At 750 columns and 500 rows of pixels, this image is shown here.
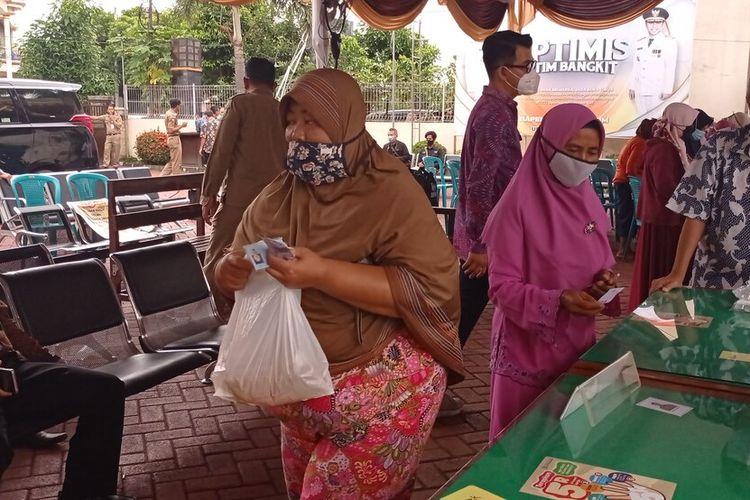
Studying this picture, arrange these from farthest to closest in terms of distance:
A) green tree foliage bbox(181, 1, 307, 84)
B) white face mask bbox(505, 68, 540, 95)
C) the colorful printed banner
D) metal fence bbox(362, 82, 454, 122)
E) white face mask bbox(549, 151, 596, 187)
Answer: green tree foliage bbox(181, 1, 307, 84) → metal fence bbox(362, 82, 454, 122) → the colorful printed banner → white face mask bbox(505, 68, 540, 95) → white face mask bbox(549, 151, 596, 187)

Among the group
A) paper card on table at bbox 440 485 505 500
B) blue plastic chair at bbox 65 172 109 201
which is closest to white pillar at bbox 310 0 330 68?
blue plastic chair at bbox 65 172 109 201

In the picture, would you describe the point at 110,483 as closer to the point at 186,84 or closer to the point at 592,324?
the point at 592,324

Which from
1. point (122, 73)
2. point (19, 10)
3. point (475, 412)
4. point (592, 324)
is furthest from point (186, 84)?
point (592, 324)

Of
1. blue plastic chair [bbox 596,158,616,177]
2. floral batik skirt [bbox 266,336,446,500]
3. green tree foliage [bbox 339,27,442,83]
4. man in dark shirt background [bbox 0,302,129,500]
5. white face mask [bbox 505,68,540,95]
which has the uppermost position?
green tree foliage [bbox 339,27,442,83]

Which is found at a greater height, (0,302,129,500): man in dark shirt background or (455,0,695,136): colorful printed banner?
(455,0,695,136): colorful printed banner

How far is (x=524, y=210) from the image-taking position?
218 cm

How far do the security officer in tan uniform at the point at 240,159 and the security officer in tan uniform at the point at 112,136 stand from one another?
1532 cm

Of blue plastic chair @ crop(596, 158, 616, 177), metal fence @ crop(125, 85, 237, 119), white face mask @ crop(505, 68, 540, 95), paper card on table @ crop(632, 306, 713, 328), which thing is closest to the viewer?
paper card on table @ crop(632, 306, 713, 328)

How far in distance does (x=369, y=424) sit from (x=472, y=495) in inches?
17.5

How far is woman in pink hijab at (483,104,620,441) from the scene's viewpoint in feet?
7.04

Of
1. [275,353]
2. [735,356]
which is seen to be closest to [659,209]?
[735,356]

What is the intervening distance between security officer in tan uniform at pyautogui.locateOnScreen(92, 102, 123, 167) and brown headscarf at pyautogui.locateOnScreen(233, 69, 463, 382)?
18339 mm

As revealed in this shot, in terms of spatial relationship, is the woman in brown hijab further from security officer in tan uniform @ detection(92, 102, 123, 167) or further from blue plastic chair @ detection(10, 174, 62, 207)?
security officer in tan uniform @ detection(92, 102, 123, 167)

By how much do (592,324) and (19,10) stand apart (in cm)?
2631
